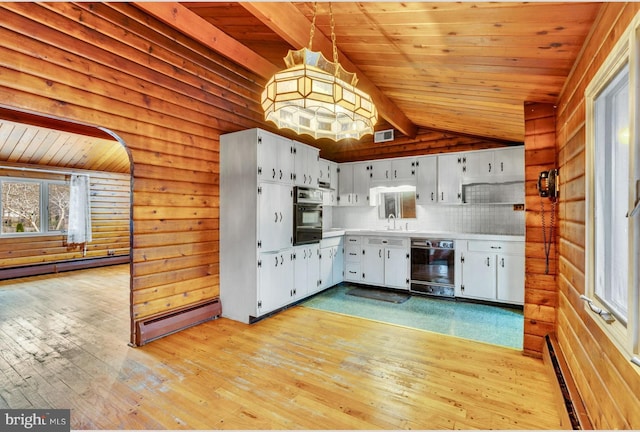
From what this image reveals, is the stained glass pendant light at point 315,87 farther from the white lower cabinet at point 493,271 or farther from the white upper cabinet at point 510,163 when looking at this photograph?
the white upper cabinet at point 510,163

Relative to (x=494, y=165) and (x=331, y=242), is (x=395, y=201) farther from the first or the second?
(x=494, y=165)

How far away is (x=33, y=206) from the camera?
6906mm

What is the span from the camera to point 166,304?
3.46 meters

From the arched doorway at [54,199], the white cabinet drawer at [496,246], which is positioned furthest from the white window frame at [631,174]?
the arched doorway at [54,199]

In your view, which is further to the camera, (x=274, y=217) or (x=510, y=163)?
(x=510, y=163)

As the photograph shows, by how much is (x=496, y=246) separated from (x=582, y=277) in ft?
8.46

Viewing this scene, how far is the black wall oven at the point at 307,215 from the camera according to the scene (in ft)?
14.1

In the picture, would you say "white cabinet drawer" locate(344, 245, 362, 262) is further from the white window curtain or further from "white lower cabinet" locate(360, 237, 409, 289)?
the white window curtain

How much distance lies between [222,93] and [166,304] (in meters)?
2.65

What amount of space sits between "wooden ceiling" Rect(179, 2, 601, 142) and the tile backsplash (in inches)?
72.5

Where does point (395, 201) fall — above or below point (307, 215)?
above

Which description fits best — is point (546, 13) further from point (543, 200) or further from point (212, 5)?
point (212, 5)

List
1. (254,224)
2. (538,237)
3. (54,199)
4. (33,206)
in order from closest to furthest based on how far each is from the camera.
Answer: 1. (538,237)
2. (254,224)
3. (33,206)
4. (54,199)

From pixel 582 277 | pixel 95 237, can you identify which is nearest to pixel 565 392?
pixel 582 277
